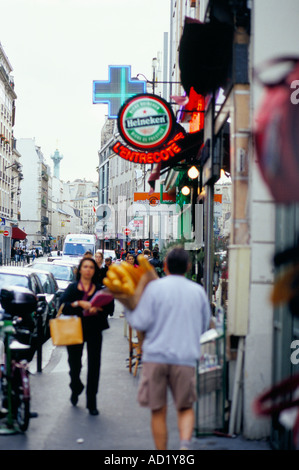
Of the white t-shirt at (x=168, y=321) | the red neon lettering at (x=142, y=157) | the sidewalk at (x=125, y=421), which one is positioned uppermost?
the red neon lettering at (x=142, y=157)

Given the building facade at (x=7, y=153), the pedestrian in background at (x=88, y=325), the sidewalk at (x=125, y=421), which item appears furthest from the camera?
the building facade at (x=7, y=153)

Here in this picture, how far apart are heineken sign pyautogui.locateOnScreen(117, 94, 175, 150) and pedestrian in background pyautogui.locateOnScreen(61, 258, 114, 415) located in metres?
2.98

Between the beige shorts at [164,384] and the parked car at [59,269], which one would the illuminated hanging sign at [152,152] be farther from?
the parked car at [59,269]

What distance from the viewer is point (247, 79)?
20.6ft

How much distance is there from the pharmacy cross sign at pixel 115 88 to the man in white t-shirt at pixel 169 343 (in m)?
7.70

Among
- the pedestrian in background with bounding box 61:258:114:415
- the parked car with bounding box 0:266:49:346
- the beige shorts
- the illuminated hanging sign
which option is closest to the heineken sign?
the illuminated hanging sign

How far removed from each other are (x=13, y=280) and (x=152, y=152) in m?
4.54

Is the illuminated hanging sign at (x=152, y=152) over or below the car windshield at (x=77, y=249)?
over

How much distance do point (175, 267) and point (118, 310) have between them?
50.2 ft

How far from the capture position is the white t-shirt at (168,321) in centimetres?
477

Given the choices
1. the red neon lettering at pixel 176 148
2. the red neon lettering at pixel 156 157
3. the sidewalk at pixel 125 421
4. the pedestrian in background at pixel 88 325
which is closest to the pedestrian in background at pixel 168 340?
the sidewalk at pixel 125 421

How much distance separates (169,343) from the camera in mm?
4777

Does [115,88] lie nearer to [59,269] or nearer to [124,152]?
[124,152]
